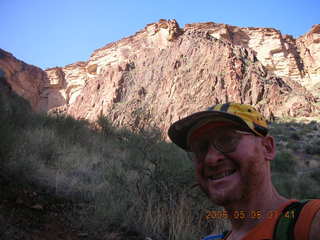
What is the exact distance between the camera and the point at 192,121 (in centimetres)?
155

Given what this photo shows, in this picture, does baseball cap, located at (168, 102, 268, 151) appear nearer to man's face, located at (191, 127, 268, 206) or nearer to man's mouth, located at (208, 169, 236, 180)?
man's face, located at (191, 127, 268, 206)

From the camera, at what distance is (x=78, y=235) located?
3281 millimetres

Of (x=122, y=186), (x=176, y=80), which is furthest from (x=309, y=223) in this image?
(x=176, y=80)

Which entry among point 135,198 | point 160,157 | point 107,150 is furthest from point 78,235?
point 107,150

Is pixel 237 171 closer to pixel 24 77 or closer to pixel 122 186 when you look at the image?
pixel 122 186

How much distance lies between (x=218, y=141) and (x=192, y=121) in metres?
0.23

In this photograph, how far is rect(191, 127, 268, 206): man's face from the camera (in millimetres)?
1233

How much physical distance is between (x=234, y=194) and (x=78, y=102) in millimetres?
37804

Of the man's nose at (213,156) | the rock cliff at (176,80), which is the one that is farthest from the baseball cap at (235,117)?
the rock cliff at (176,80)

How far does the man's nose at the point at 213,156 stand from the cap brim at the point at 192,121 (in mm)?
172

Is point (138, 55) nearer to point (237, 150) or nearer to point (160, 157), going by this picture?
point (160, 157)

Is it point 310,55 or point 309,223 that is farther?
point 310,55

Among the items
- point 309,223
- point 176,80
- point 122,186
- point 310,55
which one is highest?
point 310,55

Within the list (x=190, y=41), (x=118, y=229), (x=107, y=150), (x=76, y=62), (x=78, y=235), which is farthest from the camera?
(x=76, y=62)
